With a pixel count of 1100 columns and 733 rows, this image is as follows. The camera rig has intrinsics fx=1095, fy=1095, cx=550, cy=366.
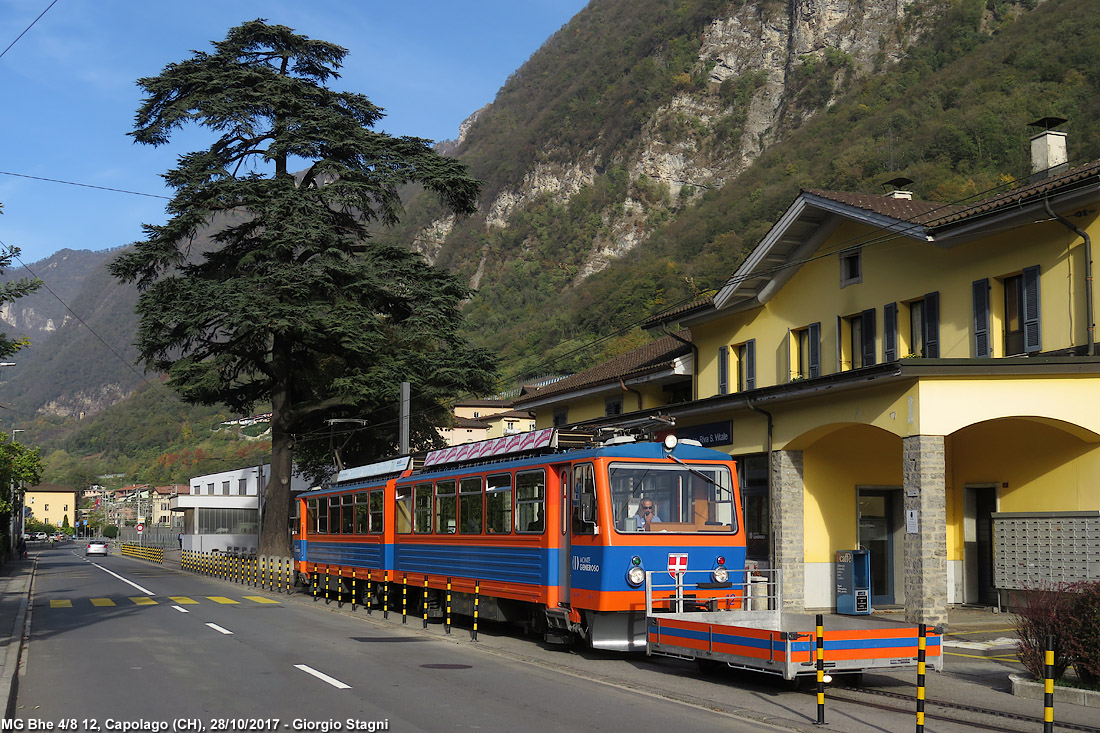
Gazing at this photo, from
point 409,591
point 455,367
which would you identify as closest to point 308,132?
point 455,367

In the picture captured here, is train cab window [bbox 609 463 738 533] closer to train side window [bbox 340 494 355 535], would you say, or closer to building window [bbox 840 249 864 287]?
building window [bbox 840 249 864 287]

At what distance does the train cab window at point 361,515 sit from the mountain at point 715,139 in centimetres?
4206

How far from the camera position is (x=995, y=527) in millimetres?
20891

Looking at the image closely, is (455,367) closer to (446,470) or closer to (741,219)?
(446,470)

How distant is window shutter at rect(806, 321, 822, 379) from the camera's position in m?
26.3

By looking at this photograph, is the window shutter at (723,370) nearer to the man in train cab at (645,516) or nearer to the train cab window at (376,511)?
the train cab window at (376,511)

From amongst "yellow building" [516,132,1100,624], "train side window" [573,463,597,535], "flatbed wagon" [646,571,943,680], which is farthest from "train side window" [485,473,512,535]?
"yellow building" [516,132,1100,624]

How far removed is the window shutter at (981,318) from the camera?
70.2 feet

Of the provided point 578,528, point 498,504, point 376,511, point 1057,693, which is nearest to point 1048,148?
point 498,504

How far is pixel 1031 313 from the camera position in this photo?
20.4 m

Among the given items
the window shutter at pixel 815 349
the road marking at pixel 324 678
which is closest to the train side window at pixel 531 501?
the road marking at pixel 324 678

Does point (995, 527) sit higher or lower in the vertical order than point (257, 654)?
higher

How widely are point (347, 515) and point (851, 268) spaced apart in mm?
13788

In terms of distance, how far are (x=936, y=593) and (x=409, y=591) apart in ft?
39.0
